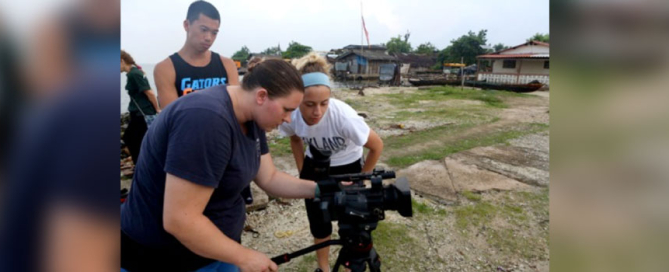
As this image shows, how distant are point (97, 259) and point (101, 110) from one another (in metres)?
0.26

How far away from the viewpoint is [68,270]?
1.87ft

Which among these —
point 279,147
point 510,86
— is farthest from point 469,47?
point 279,147

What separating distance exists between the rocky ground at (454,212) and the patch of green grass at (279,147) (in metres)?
0.02

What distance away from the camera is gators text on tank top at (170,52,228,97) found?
2918mm

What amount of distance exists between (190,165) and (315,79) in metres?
1.26

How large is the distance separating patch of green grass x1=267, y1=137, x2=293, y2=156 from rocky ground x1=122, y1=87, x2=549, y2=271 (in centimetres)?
2

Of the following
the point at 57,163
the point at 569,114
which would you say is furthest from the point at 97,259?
the point at 569,114

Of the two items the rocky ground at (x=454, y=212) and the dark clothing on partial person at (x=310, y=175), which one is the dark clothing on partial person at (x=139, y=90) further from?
the dark clothing on partial person at (x=310, y=175)

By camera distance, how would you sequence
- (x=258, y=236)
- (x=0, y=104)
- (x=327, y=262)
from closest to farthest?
(x=0, y=104) → (x=327, y=262) → (x=258, y=236)

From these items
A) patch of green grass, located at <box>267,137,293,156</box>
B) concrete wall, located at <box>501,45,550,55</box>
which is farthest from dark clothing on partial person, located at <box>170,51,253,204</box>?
concrete wall, located at <box>501,45,550,55</box>

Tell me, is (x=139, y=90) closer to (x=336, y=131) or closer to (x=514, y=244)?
(x=336, y=131)

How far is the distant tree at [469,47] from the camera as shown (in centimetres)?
3685

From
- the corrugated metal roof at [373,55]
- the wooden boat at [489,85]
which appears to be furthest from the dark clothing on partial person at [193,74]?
the corrugated metal roof at [373,55]

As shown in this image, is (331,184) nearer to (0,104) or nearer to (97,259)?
(97,259)
